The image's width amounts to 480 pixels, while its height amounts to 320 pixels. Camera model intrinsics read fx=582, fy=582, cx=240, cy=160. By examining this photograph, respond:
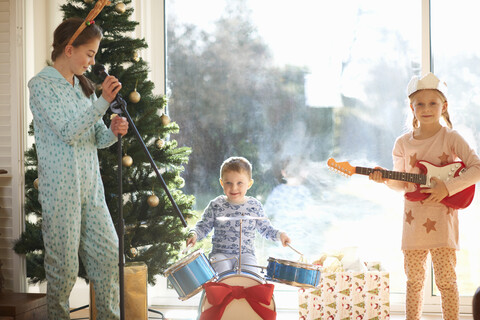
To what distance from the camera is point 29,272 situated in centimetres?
305

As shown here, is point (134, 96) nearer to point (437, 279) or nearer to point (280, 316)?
point (280, 316)

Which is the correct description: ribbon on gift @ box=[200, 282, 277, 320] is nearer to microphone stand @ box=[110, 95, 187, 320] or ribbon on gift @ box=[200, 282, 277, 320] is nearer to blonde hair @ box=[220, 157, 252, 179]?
microphone stand @ box=[110, 95, 187, 320]

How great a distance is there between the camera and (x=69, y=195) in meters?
2.44

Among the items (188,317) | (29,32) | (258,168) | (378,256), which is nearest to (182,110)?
(258,168)

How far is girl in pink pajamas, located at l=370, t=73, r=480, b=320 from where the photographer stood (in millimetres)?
2904

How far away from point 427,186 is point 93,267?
1.67m

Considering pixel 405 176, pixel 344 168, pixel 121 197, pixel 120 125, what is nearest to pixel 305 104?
pixel 344 168

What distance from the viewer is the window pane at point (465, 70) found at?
356cm

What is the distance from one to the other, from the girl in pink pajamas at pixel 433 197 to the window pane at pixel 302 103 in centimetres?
60

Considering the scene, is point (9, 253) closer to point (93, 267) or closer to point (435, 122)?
point (93, 267)

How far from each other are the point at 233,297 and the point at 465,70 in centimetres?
207

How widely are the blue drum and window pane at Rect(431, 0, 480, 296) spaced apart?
1.31 m

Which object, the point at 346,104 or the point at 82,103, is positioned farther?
the point at 346,104

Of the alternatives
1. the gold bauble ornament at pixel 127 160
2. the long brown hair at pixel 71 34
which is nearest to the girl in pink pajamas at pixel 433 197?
the gold bauble ornament at pixel 127 160
